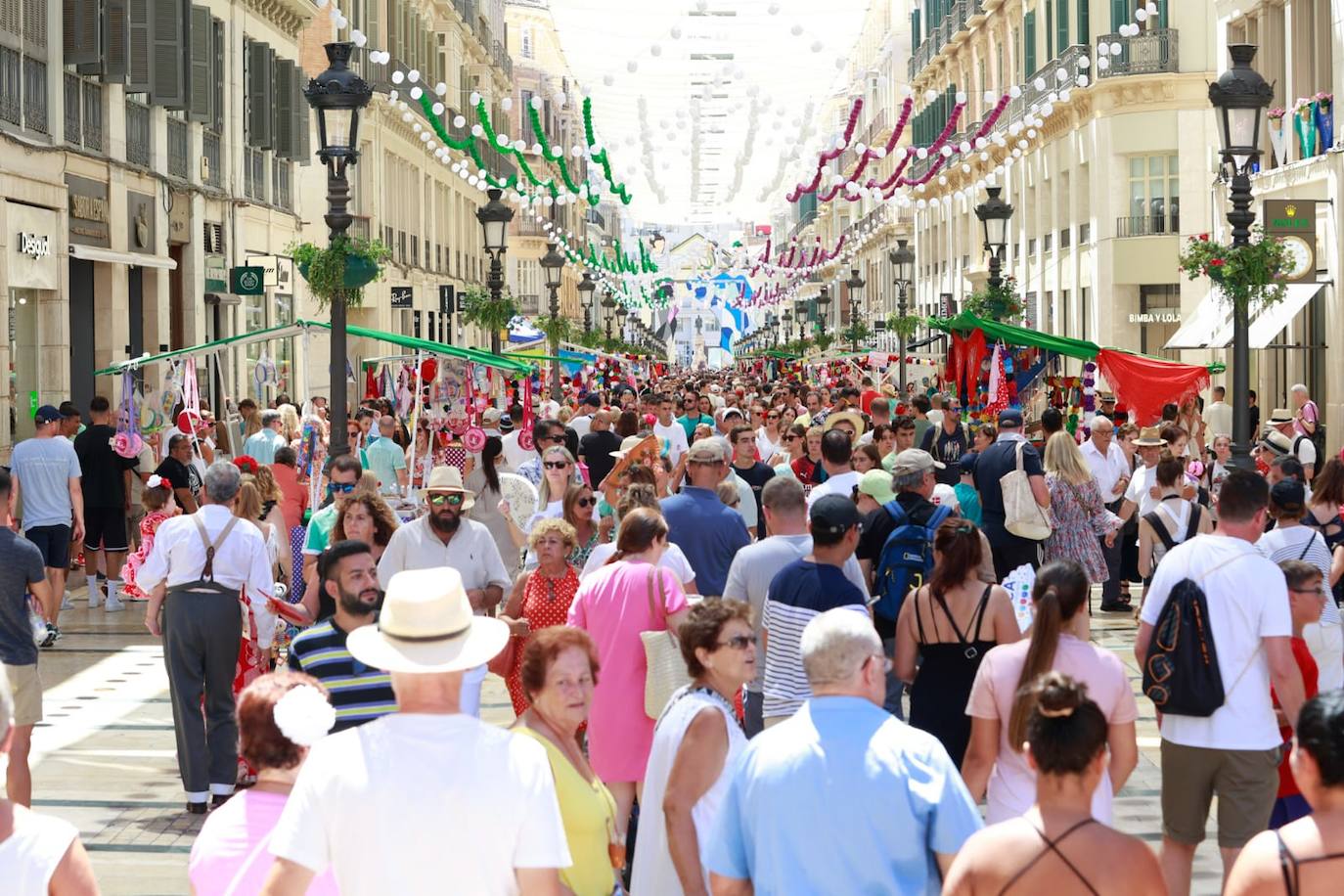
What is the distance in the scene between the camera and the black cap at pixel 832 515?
7.40 metres

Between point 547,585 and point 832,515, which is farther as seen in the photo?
→ point 547,585

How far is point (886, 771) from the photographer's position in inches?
178

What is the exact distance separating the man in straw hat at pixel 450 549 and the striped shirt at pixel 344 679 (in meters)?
2.25

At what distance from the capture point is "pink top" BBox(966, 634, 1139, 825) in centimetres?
605

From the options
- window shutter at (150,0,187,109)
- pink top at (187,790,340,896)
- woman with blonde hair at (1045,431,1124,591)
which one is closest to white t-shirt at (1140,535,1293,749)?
pink top at (187,790,340,896)

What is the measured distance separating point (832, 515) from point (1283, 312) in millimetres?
19923

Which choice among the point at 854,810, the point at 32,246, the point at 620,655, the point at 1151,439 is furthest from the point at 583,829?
the point at 32,246

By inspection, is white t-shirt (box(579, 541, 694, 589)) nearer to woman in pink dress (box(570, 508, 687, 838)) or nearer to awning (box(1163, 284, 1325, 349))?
woman in pink dress (box(570, 508, 687, 838))

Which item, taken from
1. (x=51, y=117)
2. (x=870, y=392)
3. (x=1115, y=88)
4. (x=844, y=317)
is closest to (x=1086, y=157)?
(x=1115, y=88)

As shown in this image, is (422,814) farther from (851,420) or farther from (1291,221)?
(1291,221)

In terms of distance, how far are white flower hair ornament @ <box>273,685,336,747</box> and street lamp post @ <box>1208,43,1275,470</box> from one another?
34.4ft

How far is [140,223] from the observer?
2586 cm

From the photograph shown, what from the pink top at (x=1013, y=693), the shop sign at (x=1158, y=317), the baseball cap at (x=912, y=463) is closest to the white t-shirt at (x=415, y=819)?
the pink top at (x=1013, y=693)

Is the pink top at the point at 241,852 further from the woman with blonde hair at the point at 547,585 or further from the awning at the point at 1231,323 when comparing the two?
the awning at the point at 1231,323
